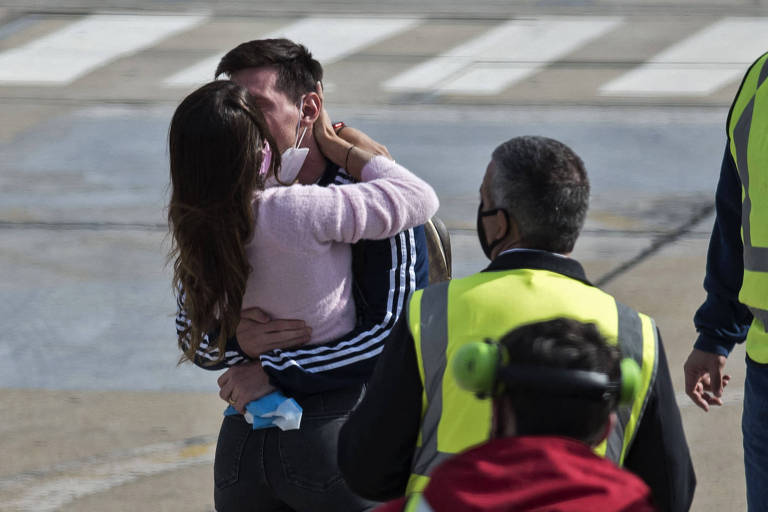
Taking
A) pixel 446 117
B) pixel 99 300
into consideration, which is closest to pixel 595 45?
pixel 446 117

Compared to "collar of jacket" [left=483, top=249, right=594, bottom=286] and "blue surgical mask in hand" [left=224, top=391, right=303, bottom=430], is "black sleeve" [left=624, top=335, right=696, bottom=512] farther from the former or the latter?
"blue surgical mask in hand" [left=224, top=391, right=303, bottom=430]

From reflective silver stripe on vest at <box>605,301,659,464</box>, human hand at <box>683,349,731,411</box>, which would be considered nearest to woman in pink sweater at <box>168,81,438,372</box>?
reflective silver stripe on vest at <box>605,301,659,464</box>

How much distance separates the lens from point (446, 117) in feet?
31.1

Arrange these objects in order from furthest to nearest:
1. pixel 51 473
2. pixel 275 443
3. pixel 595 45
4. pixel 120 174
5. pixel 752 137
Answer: pixel 595 45, pixel 120 174, pixel 51 473, pixel 752 137, pixel 275 443

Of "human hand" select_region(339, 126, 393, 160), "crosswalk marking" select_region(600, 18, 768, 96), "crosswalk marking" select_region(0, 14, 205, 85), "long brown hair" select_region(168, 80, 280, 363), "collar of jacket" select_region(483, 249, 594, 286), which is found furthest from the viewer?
"crosswalk marking" select_region(0, 14, 205, 85)

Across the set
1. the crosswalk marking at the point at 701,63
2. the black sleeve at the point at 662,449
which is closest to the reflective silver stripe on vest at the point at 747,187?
the black sleeve at the point at 662,449

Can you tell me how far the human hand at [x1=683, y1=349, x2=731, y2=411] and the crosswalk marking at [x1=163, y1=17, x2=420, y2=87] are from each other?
7.89 meters

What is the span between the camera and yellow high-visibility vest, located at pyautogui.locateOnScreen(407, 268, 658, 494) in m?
2.14

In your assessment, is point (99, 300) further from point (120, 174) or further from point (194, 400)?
point (120, 174)

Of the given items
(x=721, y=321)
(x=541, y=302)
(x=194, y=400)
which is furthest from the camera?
(x=194, y=400)

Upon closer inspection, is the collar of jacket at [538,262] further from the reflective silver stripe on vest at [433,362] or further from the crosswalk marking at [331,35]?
the crosswalk marking at [331,35]

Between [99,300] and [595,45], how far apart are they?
6.76 meters

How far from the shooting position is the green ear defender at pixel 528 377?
1.79 metres

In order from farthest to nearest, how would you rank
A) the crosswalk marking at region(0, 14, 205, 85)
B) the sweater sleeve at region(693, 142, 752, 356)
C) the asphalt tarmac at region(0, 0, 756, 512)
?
the crosswalk marking at region(0, 14, 205, 85) → the asphalt tarmac at region(0, 0, 756, 512) → the sweater sleeve at region(693, 142, 752, 356)
